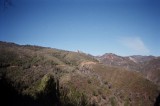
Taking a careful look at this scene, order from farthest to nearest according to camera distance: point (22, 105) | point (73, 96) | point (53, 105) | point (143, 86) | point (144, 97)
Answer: point (143, 86)
point (144, 97)
point (73, 96)
point (53, 105)
point (22, 105)

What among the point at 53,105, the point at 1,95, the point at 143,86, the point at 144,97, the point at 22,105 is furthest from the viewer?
the point at 143,86

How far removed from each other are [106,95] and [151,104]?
22.8 metres

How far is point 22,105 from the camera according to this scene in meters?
32.4

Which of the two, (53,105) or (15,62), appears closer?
(53,105)

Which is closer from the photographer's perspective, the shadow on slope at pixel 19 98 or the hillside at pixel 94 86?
the shadow on slope at pixel 19 98

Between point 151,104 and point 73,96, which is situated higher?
point 73,96

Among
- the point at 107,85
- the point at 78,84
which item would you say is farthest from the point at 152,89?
the point at 78,84

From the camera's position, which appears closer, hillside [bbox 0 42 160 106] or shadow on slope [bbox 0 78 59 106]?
shadow on slope [bbox 0 78 59 106]

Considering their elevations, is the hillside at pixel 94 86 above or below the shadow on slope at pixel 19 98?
below

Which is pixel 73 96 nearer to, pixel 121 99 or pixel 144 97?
pixel 121 99

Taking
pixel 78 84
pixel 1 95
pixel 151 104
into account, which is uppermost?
pixel 1 95

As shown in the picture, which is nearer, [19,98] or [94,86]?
[19,98]

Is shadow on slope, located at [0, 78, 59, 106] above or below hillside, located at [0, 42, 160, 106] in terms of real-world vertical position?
above

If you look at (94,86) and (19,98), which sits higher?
(19,98)
